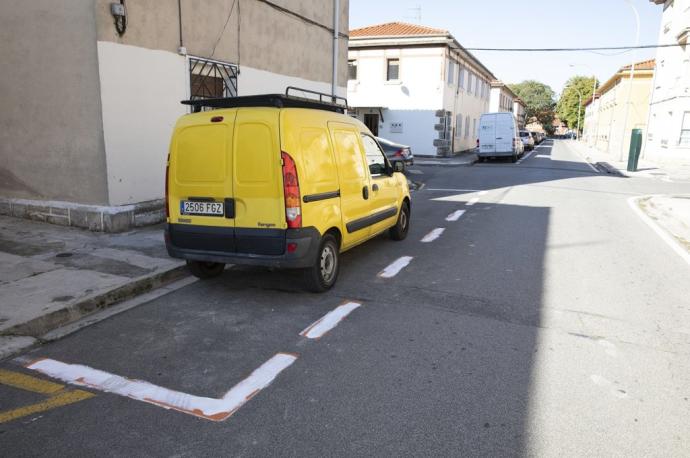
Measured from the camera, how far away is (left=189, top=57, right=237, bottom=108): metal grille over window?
9441mm

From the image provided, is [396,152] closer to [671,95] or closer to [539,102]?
[671,95]

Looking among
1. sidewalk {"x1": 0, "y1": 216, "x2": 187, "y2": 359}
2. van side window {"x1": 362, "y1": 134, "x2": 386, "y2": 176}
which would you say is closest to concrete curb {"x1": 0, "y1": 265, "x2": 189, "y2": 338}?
sidewalk {"x1": 0, "y1": 216, "x2": 187, "y2": 359}

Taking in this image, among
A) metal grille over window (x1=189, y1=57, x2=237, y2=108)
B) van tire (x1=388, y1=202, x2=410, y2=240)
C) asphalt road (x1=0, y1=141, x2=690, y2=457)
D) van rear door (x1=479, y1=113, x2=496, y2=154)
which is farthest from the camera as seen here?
van rear door (x1=479, y1=113, x2=496, y2=154)

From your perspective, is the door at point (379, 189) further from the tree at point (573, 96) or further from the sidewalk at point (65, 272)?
the tree at point (573, 96)

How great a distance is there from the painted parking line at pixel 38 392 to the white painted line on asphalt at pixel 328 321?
1.74 m

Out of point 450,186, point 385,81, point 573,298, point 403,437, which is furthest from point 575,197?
point 385,81

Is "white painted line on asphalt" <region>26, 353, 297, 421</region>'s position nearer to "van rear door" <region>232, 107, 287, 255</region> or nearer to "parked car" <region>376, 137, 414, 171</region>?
"van rear door" <region>232, 107, 287, 255</region>

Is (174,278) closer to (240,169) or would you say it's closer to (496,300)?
(240,169)

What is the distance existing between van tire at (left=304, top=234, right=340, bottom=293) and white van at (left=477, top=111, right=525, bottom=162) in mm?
24027

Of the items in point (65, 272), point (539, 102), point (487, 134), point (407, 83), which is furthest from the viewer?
point (539, 102)

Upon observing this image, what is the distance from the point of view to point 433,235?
860 centimetres

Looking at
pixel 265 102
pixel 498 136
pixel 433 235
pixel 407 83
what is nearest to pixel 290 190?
pixel 265 102

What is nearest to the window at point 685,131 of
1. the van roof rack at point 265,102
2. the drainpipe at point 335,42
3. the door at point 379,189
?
the drainpipe at point 335,42

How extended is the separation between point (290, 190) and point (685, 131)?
98.1 feet
